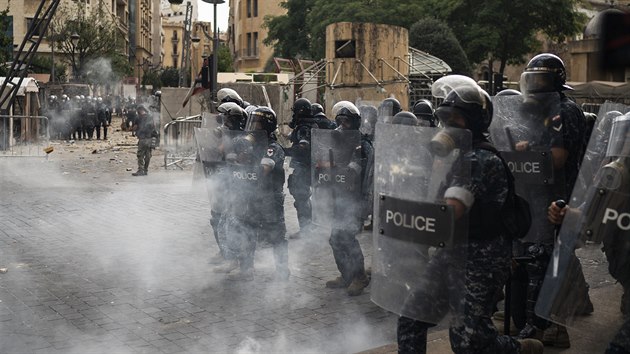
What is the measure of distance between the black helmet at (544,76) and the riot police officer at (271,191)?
2.47 meters

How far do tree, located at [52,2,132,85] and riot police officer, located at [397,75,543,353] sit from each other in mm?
41668

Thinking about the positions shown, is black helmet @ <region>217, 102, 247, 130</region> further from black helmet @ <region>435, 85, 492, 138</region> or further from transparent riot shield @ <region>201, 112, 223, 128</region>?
black helmet @ <region>435, 85, 492, 138</region>

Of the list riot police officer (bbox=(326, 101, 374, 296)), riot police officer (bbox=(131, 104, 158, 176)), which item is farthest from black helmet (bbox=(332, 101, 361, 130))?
riot police officer (bbox=(131, 104, 158, 176))

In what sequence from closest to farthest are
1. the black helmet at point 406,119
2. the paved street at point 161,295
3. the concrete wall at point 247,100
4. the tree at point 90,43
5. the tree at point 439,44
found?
1. the paved street at point 161,295
2. the black helmet at point 406,119
3. the concrete wall at point 247,100
4. the tree at point 439,44
5. the tree at point 90,43

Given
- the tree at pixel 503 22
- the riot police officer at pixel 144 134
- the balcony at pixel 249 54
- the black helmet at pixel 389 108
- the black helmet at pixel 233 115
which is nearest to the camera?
the black helmet at pixel 233 115

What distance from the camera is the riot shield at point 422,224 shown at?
11.4ft

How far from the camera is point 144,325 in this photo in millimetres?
5430

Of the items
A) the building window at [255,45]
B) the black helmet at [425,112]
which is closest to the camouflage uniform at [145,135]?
the black helmet at [425,112]

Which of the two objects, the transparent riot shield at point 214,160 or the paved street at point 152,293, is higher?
the transparent riot shield at point 214,160

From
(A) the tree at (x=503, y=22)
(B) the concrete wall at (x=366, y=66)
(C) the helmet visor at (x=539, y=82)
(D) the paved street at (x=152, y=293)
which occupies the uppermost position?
(A) the tree at (x=503, y=22)

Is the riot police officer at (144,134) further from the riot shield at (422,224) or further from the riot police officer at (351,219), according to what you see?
the riot shield at (422,224)

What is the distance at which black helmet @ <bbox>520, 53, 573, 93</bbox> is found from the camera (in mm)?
4879

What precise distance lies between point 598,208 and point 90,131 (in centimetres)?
2759

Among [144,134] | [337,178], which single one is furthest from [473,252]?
[144,134]
